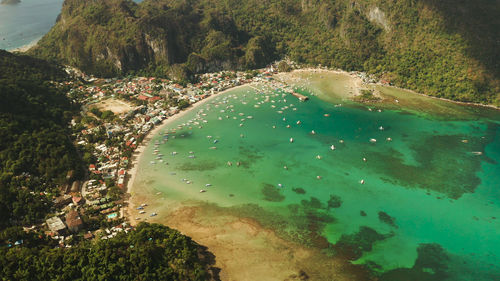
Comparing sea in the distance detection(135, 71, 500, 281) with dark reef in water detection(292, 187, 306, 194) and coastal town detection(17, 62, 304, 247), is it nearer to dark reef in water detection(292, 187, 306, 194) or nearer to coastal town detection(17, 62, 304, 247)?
dark reef in water detection(292, 187, 306, 194)

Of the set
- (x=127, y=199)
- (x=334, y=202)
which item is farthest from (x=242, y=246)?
(x=127, y=199)

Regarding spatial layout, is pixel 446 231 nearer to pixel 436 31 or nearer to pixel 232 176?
pixel 232 176

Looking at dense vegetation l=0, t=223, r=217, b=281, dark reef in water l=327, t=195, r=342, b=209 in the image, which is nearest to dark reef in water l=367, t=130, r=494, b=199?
dark reef in water l=327, t=195, r=342, b=209

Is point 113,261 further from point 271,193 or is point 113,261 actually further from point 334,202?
point 334,202

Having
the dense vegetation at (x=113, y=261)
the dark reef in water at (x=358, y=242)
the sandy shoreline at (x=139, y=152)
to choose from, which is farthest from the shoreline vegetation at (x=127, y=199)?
the dense vegetation at (x=113, y=261)

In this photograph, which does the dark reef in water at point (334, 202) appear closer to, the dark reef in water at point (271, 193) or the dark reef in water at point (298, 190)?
the dark reef in water at point (298, 190)

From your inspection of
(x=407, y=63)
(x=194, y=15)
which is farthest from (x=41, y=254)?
(x=194, y=15)

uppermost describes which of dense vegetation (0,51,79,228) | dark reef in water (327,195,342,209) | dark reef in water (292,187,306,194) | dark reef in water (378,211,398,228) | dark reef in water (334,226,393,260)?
dense vegetation (0,51,79,228)
